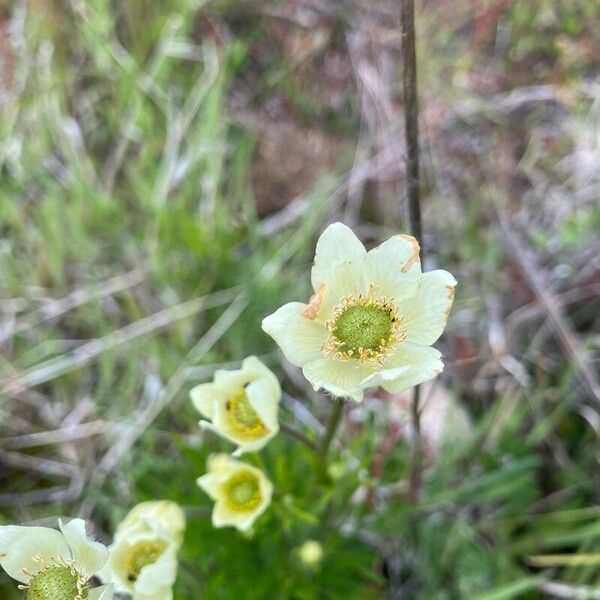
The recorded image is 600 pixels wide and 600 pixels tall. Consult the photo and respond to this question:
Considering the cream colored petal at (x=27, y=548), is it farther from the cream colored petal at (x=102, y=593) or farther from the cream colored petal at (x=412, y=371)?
the cream colored petal at (x=412, y=371)

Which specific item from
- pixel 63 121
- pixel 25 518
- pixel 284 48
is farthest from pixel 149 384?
pixel 284 48

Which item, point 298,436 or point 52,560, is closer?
point 52,560

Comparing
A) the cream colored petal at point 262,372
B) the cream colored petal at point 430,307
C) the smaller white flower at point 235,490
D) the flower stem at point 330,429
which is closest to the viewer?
the cream colored petal at point 430,307

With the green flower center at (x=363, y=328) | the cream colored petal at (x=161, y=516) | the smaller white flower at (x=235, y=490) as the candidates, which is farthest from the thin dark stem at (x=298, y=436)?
the cream colored petal at (x=161, y=516)

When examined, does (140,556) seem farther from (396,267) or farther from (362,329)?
(396,267)

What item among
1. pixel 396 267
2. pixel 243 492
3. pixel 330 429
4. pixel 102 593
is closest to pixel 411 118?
pixel 396 267

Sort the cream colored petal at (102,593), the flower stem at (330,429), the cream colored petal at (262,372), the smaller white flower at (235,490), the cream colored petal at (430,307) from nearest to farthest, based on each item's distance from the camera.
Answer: the cream colored petal at (102,593) < the cream colored petal at (430,307) < the flower stem at (330,429) < the cream colored petal at (262,372) < the smaller white flower at (235,490)
